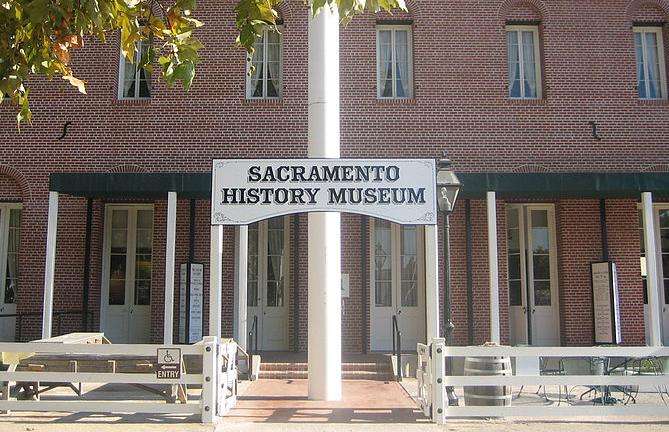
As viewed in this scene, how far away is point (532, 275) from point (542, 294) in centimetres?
46

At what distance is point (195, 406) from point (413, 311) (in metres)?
6.62

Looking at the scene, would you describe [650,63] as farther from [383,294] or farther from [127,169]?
[127,169]

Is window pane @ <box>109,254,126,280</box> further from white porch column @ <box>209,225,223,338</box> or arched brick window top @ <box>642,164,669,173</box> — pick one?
arched brick window top @ <box>642,164,669,173</box>

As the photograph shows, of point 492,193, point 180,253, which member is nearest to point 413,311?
point 492,193

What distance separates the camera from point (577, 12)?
47.0 ft

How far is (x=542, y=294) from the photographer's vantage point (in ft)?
45.6

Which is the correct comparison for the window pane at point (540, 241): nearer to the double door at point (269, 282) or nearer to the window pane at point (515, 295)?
the window pane at point (515, 295)

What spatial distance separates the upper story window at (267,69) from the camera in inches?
563

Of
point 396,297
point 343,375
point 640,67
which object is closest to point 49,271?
point 343,375

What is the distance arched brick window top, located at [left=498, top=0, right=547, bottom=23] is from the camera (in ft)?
47.0

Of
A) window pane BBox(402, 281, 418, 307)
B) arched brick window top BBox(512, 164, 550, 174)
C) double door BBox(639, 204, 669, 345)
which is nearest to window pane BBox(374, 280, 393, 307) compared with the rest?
window pane BBox(402, 281, 418, 307)

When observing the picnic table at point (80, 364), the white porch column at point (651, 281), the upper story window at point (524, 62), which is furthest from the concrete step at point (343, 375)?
the upper story window at point (524, 62)

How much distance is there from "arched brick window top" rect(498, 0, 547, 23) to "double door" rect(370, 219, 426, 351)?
5.11 meters

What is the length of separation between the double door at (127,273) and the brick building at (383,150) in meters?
0.03
